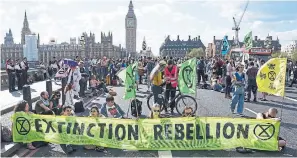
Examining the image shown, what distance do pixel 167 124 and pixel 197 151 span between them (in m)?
0.97

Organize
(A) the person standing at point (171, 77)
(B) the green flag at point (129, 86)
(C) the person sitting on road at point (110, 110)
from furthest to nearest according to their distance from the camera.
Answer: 1. (A) the person standing at point (171, 77)
2. (B) the green flag at point (129, 86)
3. (C) the person sitting on road at point (110, 110)

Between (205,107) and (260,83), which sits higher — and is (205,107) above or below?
below

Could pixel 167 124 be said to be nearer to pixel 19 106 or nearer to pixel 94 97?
pixel 19 106

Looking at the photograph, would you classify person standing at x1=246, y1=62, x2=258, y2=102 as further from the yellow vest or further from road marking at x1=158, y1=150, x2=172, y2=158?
road marking at x1=158, y1=150, x2=172, y2=158

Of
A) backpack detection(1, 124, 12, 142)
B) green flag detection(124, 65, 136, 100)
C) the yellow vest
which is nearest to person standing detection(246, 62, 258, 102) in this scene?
the yellow vest

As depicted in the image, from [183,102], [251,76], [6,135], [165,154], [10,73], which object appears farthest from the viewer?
[10,73]

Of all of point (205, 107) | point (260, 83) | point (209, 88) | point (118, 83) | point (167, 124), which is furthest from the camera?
point (118, 83)

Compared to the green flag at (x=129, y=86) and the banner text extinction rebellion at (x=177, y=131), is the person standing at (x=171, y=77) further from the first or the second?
the banner text extinction rebellion at (x=177, y=131)

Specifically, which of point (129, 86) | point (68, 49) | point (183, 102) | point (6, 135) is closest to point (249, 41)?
point (183, 102)

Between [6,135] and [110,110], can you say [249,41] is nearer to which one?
[110,110]

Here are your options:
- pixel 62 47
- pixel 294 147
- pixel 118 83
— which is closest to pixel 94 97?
pixel 118 83

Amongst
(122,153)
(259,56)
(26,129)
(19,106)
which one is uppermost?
(259,56)

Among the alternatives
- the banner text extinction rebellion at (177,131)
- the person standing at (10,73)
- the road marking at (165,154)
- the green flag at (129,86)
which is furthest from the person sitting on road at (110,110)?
the person standing at (10,73)

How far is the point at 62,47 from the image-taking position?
584 feet
